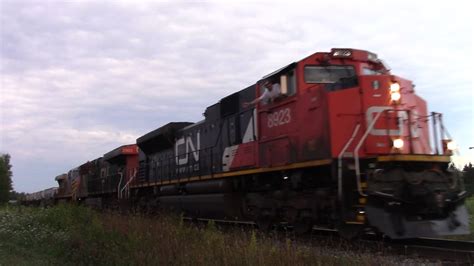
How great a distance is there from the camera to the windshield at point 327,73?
1004 centimetres

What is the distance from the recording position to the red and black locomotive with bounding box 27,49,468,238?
8.12 metres

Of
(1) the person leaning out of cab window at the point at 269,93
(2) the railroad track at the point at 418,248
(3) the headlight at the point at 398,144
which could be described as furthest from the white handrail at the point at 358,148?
(1) the person leaning out of cab window at the point at 269,93

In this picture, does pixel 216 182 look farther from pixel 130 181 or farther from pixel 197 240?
pixel 130 181

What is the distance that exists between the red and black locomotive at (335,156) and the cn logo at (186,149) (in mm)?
1484

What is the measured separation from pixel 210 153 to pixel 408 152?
6.75 m

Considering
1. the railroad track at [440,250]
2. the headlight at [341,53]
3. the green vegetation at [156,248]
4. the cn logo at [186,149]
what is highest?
the headlight at [341,53]

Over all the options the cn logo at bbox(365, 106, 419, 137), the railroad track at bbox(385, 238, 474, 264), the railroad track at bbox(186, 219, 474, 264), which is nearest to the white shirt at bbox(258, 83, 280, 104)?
the cn logo at bbox(365, 106, 419, 137)

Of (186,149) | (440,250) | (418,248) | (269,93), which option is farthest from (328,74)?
(186,149)

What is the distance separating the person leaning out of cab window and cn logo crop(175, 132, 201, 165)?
4.61m

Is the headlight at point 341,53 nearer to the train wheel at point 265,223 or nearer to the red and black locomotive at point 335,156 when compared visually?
the red and black locomotive at point 335,156

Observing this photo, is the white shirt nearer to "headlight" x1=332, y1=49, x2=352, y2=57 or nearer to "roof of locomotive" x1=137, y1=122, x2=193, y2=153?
"headlight" x1=332, y1=49, x2=352, y2=57

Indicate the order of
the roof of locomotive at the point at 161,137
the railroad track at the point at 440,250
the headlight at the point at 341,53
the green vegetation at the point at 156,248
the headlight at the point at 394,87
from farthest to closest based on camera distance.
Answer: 1. the roof of locomotive at the point at 161,137
2. the headlight at the point at 341,53
3. the headlight at the point at 394,87
4. the railroad track at the point at 440,250
5. the green vegetation at the point at 156,248

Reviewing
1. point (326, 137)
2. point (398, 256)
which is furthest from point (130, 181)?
point (398, 256)

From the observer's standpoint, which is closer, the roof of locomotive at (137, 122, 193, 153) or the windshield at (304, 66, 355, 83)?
the windshield at (304, 66, 355, 83)
